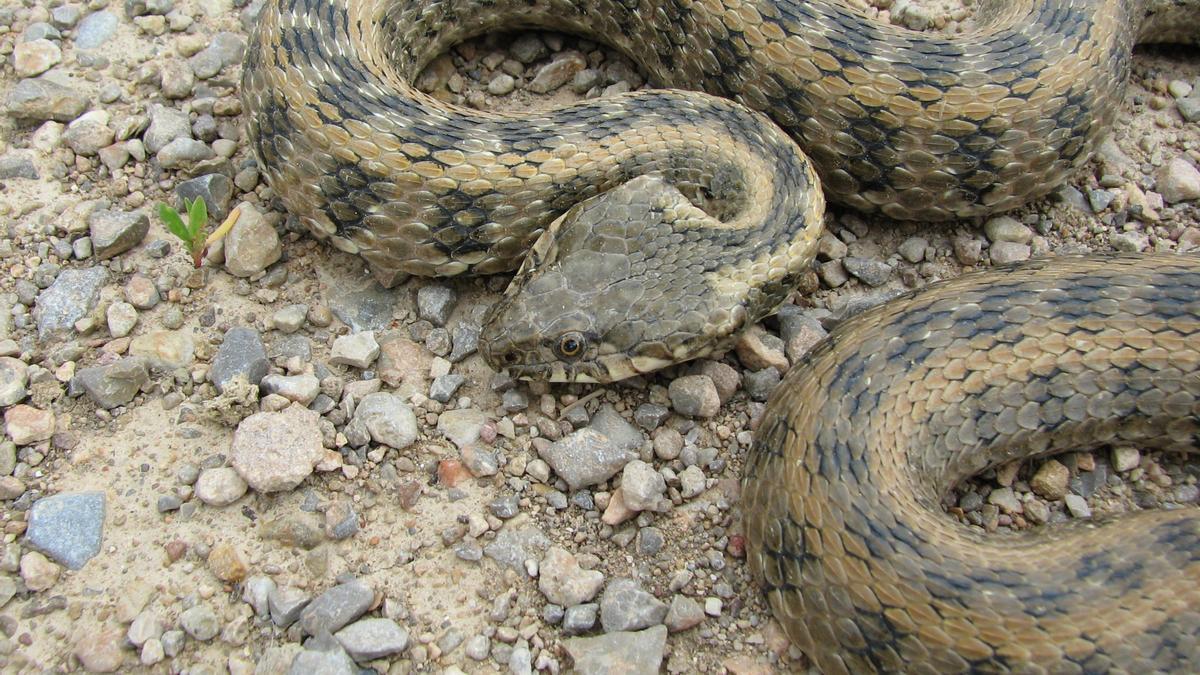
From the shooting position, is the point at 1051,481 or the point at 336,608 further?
the point at 1051,481

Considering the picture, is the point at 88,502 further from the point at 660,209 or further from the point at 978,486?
the point at 978,486

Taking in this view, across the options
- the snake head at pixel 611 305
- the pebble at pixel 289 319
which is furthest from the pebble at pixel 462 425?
the pebble at pixel 289 319

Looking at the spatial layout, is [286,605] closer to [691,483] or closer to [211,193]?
[691,483]

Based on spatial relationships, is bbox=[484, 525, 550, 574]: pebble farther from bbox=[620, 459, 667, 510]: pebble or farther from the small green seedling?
the small green seedling

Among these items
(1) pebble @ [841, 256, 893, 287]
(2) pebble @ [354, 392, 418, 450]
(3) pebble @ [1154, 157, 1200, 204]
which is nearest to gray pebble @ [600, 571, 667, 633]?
(2) pebble @ [354, 392, 418, 450]

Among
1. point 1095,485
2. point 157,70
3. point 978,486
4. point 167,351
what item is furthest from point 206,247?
point 1095,485

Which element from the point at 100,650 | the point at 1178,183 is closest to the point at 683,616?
the point at 100,650
